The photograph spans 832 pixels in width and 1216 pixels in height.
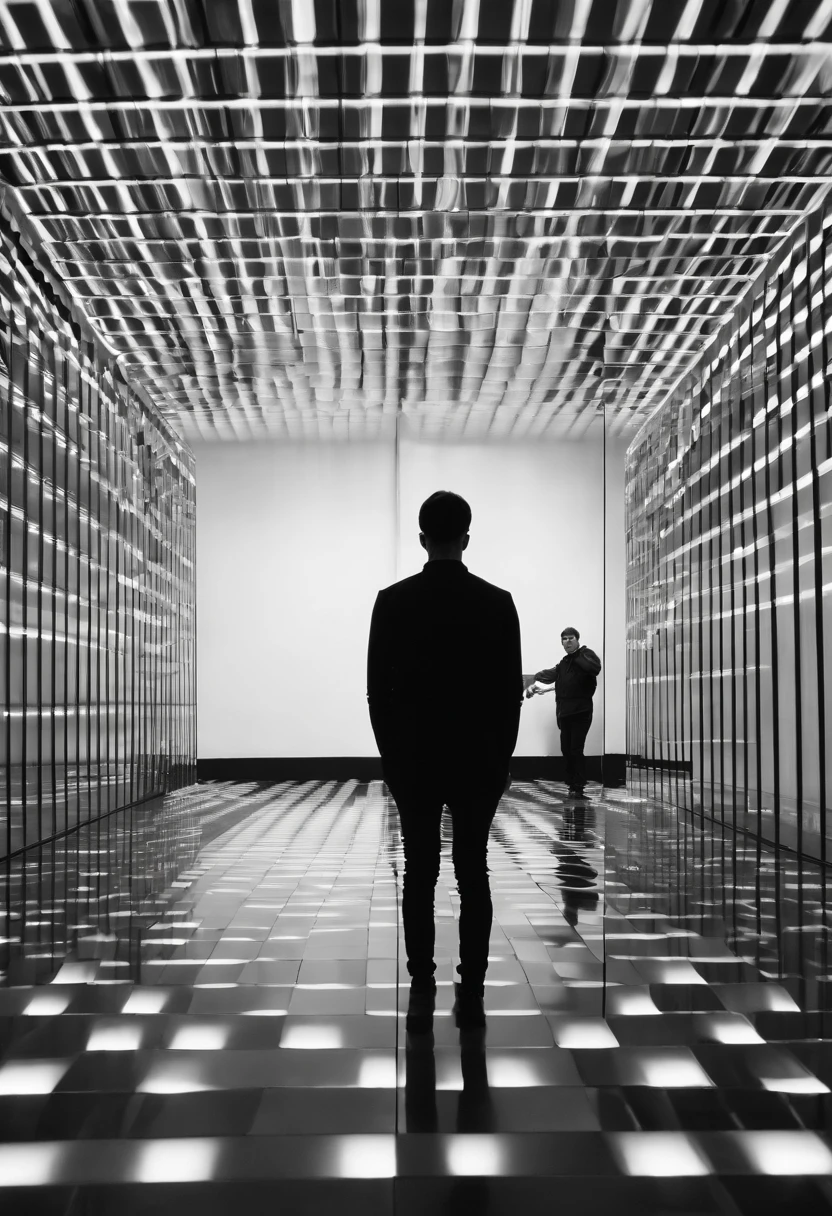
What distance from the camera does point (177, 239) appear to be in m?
8.25

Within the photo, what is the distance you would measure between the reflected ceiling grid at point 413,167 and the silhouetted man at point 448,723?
3602 mm

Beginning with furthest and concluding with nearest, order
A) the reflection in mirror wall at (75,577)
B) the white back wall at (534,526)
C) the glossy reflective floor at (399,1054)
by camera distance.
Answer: the white back wall at (534,526)
the reflection in mirror wall at (75,577)
the glossy reflective floor at (399,1054)

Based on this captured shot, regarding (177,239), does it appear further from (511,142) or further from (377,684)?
(377,684)

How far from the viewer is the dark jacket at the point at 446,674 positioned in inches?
136

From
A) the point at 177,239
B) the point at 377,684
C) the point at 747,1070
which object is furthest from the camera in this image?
the point at 177,239

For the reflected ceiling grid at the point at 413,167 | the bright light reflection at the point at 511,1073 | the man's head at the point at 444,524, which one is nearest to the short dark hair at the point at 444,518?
the man's head at the point at 444,524

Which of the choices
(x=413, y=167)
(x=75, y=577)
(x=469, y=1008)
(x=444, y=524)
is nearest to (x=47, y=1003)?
(x=469, y=1008)

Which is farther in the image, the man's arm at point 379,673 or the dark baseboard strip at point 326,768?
the dark baseboard strip at point 326,768

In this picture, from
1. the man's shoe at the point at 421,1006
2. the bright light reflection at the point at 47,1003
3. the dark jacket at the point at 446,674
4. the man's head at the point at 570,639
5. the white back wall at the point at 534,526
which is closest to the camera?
the man's shoe at the point at 421,1006

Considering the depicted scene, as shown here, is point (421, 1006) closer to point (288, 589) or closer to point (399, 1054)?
point (399, 1054)

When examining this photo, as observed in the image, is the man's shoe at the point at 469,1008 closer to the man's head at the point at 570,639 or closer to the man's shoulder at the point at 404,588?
the man's shoulder at the point at 404,588

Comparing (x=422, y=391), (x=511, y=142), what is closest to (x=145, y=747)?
(x=422, y=391)

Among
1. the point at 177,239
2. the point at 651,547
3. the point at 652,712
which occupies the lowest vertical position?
the point at 652,712

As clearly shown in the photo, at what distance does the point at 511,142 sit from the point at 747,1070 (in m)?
5.79
